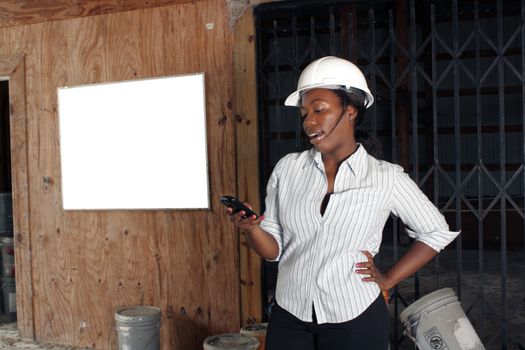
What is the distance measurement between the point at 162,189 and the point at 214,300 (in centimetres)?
74

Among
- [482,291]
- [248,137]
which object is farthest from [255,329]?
[482,291]

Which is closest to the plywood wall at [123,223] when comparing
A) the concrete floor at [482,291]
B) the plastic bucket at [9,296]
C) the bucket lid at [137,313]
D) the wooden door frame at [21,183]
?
the wooden door frame at [21,183]

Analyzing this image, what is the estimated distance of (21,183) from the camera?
3779mm

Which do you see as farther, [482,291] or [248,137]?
[248,137]

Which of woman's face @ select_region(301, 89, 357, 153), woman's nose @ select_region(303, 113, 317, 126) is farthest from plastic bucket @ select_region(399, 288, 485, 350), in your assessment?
woman's nose @ select_region(303, 113, 317, 126)

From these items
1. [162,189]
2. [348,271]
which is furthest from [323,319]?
[162,189]

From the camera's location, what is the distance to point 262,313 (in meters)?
3.22

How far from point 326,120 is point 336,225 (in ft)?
0.99

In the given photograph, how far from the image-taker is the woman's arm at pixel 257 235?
1.53m

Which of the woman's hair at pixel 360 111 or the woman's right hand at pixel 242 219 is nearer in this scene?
the woman's right hand at pixel 242 219

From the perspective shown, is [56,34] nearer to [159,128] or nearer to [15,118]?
[15,118]

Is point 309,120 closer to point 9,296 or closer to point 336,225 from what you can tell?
point 336,225

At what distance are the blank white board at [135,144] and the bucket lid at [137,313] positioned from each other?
608mm

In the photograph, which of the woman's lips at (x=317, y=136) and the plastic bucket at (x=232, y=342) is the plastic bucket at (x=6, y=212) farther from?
the woman's lips at (x=317, y=136)
